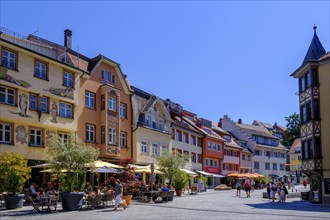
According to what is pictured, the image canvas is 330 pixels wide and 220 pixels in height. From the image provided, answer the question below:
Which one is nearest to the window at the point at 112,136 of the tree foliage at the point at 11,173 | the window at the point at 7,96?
the window at the point at 7,96

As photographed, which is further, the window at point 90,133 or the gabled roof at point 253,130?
the gabled roof at point 253,130

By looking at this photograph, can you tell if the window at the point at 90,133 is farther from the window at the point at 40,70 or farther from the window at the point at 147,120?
the window at the point at 147,120

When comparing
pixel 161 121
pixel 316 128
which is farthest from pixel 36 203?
pixel 161 121

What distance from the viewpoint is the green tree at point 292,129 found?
330 feet

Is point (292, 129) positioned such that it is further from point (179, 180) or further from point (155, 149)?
point (179, 180)

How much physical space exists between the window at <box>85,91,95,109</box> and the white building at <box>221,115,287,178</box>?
49.0 meters

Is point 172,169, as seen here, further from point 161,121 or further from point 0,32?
point 0,32

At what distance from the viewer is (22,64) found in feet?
95.8

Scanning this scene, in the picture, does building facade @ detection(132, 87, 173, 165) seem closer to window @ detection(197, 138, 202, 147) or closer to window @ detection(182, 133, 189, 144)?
window @ detection(182, 133, 189, 144)

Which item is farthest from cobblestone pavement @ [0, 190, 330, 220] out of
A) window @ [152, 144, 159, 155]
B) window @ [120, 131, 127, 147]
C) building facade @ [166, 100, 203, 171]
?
building facade @ [166, 100, 203, 171]

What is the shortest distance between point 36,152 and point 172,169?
39.5 feet

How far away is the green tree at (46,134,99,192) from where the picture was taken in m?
22.6

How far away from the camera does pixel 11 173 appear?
22078 mm

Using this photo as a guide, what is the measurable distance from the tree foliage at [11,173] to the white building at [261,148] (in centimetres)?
6210
